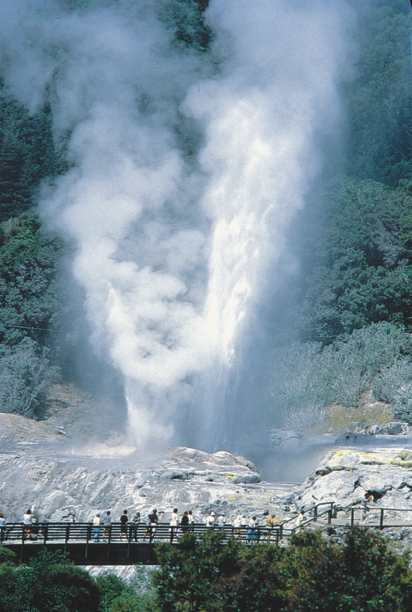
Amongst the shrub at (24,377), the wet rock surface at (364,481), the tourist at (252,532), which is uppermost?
the shrub at (24,377)

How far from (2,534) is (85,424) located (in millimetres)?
39824

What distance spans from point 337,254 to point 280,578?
6097 centimetres

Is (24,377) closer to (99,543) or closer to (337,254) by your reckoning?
(337,254)

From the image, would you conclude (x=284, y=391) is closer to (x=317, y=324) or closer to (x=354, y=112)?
(x=317, y=324)

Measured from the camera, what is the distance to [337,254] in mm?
79375

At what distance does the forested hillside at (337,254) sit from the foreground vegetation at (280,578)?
39993mm

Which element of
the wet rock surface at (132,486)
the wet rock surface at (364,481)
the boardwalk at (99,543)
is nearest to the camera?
the boardwalk at (99,543)

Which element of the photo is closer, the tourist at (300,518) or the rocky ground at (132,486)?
the tourist at (300,518)

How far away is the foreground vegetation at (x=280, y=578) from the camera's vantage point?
61.2ft

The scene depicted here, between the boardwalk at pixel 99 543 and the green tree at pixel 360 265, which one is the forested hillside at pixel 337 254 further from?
the boardwalk at pixel 99 543

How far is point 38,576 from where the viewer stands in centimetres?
2441

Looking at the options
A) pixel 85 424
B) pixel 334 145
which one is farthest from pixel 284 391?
pixel 334 145

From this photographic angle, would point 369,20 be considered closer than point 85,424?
No

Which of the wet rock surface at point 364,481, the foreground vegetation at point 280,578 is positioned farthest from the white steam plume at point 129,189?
the foreground vegetation at point 280,578
